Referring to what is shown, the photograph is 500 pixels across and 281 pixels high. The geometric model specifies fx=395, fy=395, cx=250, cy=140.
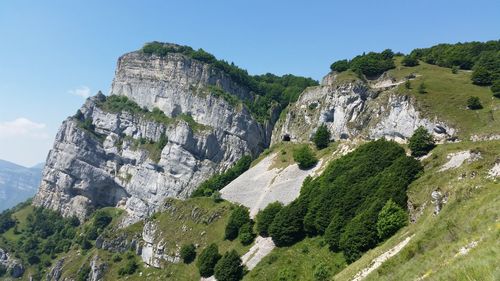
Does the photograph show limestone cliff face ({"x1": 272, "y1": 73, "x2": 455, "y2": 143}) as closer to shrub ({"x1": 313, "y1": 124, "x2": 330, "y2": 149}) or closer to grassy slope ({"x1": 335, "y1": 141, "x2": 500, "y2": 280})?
shrub ({"x1": 313, "y1": 124, "x2": 330, "y2": 149})

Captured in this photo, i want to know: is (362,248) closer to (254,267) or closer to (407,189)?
(407,189)

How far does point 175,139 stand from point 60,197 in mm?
51492

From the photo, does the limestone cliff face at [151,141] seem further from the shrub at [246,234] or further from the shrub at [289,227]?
the shrub at [289,227]

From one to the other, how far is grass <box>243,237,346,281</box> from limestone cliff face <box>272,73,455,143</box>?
29.4 m

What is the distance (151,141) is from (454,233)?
139 metres

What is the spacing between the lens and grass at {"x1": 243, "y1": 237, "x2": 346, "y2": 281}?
46.6 meters

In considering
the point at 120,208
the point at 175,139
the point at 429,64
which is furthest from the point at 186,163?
the point at 429,64

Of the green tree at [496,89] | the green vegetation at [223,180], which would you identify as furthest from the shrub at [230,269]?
the green tree at [496,89]

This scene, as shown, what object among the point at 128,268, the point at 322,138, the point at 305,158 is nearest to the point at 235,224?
the point at 305,158

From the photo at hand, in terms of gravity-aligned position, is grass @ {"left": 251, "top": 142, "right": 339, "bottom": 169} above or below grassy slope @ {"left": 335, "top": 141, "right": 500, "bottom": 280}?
above

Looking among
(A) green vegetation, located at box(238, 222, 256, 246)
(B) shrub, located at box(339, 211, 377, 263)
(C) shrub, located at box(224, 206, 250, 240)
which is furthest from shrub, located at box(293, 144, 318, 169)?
(B) shrub, located at box(339, 211, 377, 263)

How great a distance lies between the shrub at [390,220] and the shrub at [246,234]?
27.7 meters

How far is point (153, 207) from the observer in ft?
462

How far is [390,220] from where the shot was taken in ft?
136
